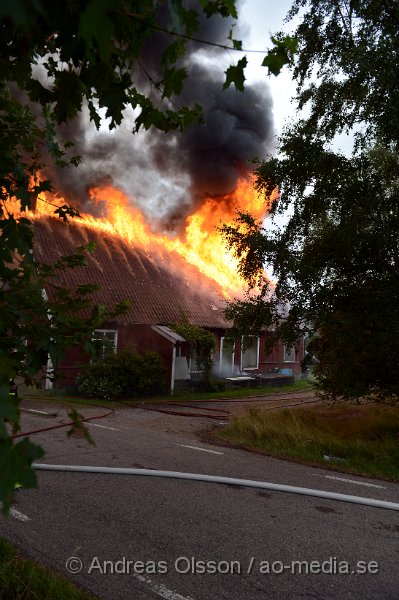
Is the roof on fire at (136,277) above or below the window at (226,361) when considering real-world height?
above

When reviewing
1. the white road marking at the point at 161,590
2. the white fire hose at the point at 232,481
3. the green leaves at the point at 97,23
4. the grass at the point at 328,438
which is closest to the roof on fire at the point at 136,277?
the grass at the point at 328,438

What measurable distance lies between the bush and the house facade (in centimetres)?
79

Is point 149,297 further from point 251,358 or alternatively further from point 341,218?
point 341,218

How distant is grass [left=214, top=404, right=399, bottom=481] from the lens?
843 cm

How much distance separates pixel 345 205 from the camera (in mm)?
10367

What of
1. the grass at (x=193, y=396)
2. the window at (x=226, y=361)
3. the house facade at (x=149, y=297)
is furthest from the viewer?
the window at (x=226, y=361)

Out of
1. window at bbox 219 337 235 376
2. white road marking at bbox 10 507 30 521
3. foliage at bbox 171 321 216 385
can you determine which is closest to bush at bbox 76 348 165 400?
foliage at bbox 171 321 216 385

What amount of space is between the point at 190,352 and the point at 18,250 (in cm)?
1904

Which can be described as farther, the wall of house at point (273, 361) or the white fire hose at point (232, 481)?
the wall of house at point (273, 361)

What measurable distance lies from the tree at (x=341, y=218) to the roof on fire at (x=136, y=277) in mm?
9872

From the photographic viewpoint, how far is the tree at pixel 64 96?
1.38 m

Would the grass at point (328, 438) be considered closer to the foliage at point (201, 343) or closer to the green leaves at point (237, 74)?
the green leaves at point (237, 74)

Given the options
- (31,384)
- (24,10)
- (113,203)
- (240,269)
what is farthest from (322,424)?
(113,203)

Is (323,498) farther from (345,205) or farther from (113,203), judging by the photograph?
(113,203)
